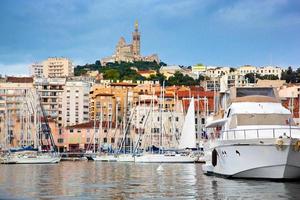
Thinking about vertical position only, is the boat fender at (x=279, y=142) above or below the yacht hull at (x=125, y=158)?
Answer: above

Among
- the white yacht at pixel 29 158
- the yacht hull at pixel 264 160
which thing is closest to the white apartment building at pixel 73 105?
the white yacht at pixel 29 158

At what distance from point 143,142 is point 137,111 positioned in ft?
99.1

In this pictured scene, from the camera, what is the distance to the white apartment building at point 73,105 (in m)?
162

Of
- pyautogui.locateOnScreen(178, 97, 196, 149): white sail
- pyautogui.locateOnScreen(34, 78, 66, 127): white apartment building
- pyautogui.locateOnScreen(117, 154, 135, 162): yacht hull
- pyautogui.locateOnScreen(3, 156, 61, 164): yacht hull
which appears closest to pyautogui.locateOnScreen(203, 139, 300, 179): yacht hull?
pyautogui.locateOnScreen(178, 97, 196, 149): white sail

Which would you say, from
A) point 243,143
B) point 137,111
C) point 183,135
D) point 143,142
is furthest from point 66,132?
point 243,143

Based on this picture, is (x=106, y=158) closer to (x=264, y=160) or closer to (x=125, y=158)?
→ (x=125, y=158)

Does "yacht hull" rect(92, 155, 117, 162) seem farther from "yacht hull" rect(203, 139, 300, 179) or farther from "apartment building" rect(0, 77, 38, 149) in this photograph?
"yacht hull" rect(203, 139, 300, 179)

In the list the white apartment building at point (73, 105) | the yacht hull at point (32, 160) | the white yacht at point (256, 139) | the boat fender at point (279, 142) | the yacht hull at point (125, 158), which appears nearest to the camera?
the boat fender at point (279, 142)

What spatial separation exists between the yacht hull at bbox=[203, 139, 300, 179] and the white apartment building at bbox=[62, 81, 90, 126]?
129 m

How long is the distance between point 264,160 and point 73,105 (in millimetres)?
132813

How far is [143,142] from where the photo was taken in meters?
105

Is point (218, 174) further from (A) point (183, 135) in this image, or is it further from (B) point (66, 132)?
(B) point (66, 132)

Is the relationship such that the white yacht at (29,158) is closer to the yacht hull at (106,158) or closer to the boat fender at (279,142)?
the yacht hull at (106,158)

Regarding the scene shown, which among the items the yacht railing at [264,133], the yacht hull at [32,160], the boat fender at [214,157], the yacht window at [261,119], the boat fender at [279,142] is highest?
the yacht window at [261,119]
